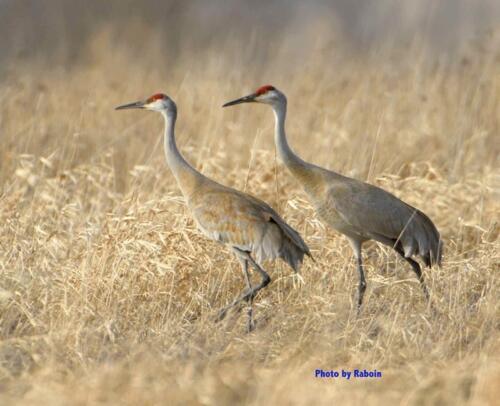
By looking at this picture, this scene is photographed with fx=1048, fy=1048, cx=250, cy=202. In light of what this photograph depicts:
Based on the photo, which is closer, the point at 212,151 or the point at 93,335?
the point at 93,335

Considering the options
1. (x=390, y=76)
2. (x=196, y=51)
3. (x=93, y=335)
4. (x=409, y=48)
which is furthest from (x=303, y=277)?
(x=196, y=51)

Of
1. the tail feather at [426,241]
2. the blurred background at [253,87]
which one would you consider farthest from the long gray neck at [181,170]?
the blurred background at [253,87]

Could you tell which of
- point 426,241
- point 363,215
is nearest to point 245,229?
point 363,215

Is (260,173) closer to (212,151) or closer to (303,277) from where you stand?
(212,151)

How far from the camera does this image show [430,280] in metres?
6.06

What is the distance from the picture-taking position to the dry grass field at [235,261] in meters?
4.21

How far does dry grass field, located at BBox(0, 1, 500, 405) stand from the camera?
4207mm

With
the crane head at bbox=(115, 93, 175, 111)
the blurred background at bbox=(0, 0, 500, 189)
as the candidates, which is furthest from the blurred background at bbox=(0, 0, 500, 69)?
the crane head at bbox=(115, 93, 175, 111)

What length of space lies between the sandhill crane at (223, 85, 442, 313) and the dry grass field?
6.9 inches

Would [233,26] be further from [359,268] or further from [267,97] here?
[359,268]

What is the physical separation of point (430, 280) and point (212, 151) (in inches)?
109

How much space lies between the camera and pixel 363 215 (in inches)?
231

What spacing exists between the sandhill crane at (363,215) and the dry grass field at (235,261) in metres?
0.18

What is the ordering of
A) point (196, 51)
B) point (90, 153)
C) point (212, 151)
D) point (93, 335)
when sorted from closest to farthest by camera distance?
point (93, 335)
point (212, 151)
point (90, 153)
point (196, 51)
